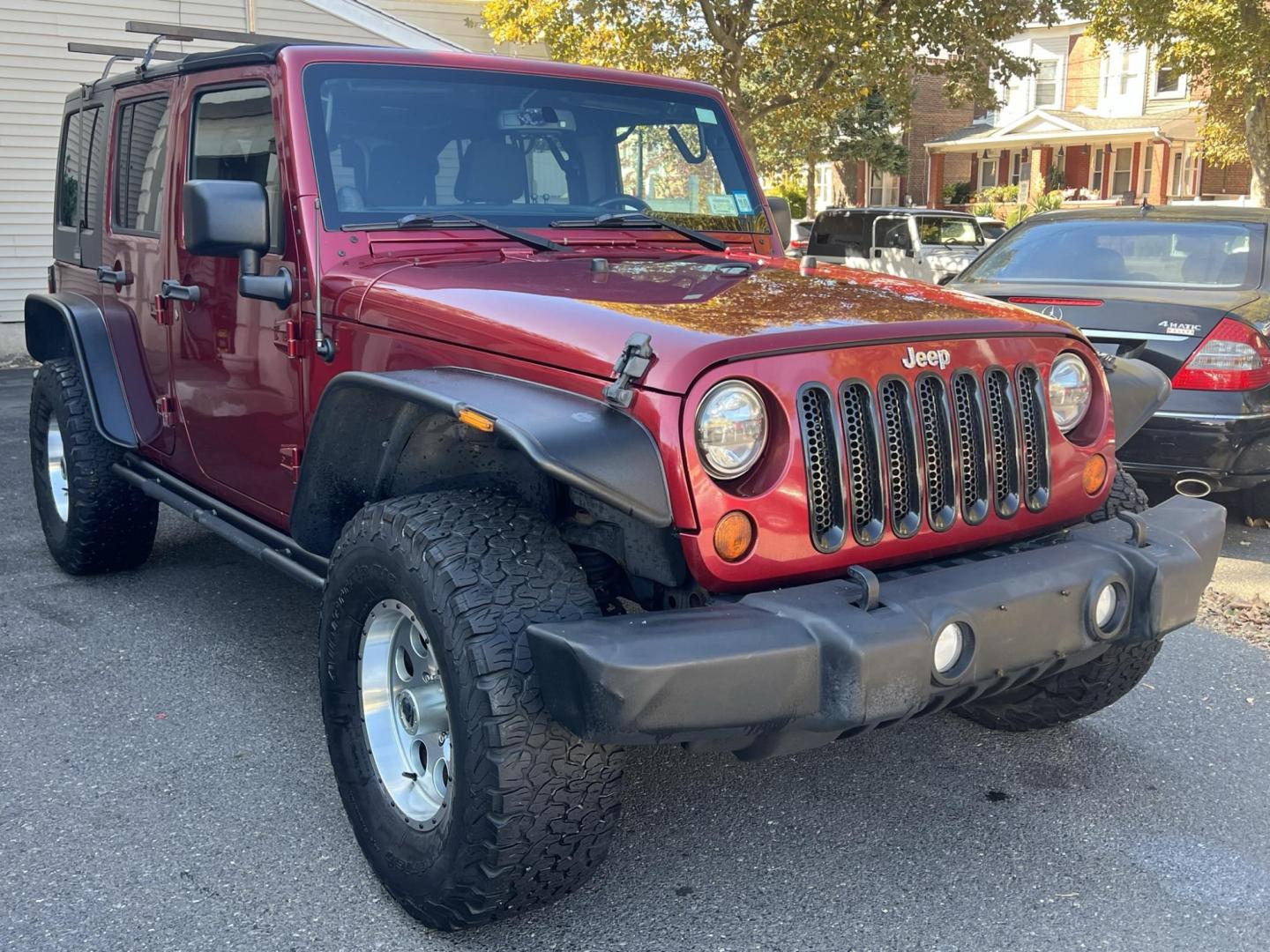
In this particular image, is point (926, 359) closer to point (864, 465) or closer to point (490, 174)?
point (864, 465)

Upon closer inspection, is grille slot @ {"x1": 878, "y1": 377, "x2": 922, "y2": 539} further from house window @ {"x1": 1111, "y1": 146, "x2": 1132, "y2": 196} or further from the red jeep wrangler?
house window @ {"x1": 1111, "y1": 146, "x2": 1132, "y2": 196}

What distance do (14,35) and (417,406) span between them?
443 inches

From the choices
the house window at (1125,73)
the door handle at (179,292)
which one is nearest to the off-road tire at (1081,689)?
the door handle at (179,292)

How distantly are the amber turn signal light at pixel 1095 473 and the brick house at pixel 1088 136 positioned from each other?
3230cm

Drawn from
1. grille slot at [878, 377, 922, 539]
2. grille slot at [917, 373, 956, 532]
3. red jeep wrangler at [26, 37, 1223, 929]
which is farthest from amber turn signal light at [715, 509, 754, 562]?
grille slot at [917, 373, 956, 532]

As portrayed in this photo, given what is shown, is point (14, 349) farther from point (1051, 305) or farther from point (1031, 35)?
point (1031, 35)

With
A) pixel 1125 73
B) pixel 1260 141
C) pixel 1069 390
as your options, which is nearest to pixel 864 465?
pixel 1069 390

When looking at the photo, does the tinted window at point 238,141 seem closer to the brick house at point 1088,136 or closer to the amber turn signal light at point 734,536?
the amber turn signal light at point 734,536

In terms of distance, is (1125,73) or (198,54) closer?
(198,54)

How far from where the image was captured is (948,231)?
710 inches

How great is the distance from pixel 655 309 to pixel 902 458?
0.65m

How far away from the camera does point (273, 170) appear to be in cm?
353

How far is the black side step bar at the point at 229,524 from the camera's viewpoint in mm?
3490

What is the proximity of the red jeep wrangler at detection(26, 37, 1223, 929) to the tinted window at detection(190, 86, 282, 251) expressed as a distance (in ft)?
0.05
